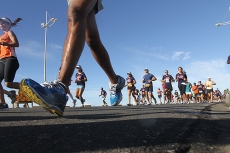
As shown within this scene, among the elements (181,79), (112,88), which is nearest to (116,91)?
(112,88)

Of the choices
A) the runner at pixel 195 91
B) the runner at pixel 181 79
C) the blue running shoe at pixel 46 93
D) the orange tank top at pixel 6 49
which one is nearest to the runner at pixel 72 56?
the blue running shoe at pixel 46 93

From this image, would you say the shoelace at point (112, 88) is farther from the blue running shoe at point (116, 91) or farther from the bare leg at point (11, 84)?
the bare leg at point (11, 84)

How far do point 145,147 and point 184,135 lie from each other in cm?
41

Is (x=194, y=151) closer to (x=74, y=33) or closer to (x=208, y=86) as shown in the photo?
(x=74, y=33)

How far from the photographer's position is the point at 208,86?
16.8 meters

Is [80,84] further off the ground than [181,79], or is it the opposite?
[181,79]

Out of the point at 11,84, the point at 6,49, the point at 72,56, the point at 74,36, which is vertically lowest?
the point at 11,84

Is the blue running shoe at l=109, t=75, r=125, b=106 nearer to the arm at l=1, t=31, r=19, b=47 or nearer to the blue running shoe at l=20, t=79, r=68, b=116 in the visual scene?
the blue running shoe at l=20, t=79, r=68, b=116

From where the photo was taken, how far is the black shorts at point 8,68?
Answer: 4.62 m

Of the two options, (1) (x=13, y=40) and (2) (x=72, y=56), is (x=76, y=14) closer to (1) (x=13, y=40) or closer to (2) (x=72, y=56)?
(2) (x=72, y=56)

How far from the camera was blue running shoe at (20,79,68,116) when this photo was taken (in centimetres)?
172

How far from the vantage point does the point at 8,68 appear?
4.61 m

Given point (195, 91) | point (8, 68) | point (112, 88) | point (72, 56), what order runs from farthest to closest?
point (195, 91) < point (8, 68) < point (112, 88) < point (72, 56)

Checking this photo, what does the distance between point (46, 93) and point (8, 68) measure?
3.26m
